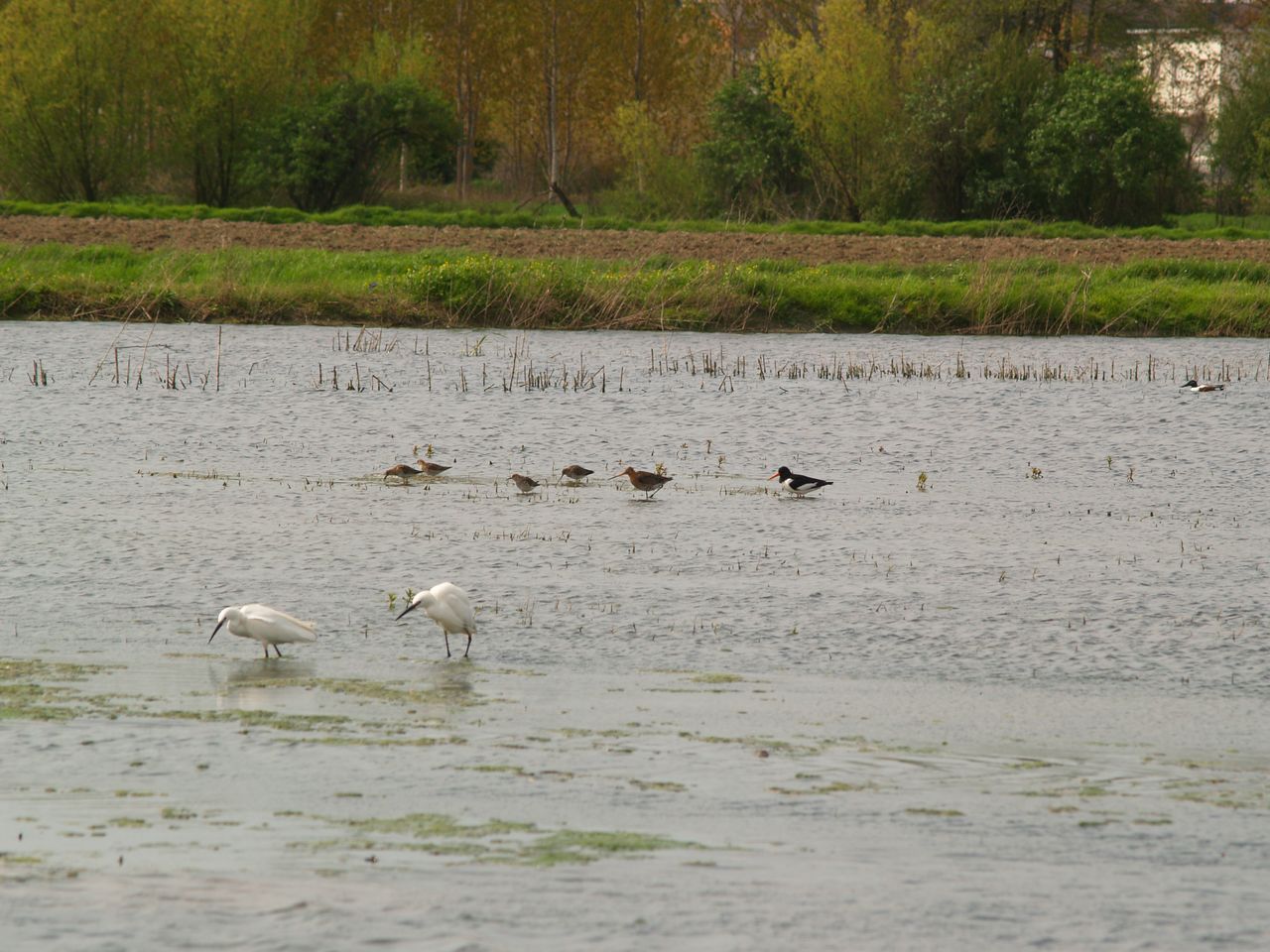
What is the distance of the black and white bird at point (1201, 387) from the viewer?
23.0 m

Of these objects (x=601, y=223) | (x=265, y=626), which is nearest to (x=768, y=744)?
(x=265, y=626)

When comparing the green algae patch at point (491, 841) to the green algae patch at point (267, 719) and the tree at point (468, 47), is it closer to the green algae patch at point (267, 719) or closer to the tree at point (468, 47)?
the green algae patch at point (267, 719)

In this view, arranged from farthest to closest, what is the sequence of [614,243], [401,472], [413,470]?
[614,243]
[413,470]
[401,472]

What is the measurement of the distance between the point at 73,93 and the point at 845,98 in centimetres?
2670

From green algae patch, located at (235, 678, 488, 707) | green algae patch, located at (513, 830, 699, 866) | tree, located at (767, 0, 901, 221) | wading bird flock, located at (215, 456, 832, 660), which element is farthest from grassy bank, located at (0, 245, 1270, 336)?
green algae patch, located at (513, 830, 699, 866)

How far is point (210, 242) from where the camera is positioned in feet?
127

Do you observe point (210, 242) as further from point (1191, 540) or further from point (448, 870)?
point (448, 870)

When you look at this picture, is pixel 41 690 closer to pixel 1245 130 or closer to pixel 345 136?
pixel 345 136

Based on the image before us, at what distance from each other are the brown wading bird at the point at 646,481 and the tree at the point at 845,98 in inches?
1630

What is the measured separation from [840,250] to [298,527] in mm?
28202

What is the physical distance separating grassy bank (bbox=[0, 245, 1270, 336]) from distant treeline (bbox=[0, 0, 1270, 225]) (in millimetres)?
19004

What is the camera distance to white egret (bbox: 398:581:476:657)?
9320 millimetres

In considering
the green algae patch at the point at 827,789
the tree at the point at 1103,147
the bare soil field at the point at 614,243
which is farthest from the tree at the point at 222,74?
the green algae patch at the point at 827,789

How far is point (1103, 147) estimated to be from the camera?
174 feet
